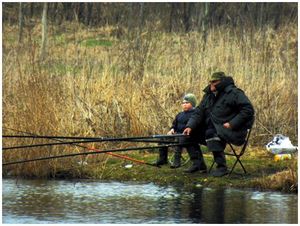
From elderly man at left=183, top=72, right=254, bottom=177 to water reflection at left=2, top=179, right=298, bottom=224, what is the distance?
629mm

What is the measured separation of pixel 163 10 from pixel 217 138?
1139 centimetres

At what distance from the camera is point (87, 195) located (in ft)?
37.3

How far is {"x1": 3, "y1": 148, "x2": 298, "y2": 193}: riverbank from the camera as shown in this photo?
38.9 feet

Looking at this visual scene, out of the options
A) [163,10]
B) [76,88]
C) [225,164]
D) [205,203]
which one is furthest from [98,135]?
[163,10]

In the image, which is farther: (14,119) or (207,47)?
(207,47)

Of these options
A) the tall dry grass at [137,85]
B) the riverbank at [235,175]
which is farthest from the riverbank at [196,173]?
the tall dry grass at [137,85]

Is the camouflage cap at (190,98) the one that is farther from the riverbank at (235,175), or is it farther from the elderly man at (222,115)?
Result: the riverbank at (235,175)

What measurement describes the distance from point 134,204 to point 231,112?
6.67 ft

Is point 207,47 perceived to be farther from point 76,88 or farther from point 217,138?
point 217,138

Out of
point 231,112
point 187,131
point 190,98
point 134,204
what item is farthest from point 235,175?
point 134,204

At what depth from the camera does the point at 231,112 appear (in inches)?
473

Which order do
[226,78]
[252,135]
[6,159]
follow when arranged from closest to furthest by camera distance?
[226,78]
[6,159]
[252,135]

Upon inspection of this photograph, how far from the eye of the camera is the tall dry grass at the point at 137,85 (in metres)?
14.1

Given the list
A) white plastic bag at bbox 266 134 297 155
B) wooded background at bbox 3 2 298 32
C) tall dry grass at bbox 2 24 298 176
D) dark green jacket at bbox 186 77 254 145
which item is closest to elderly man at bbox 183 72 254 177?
dark green jacket at bbox 186 77 254 145
